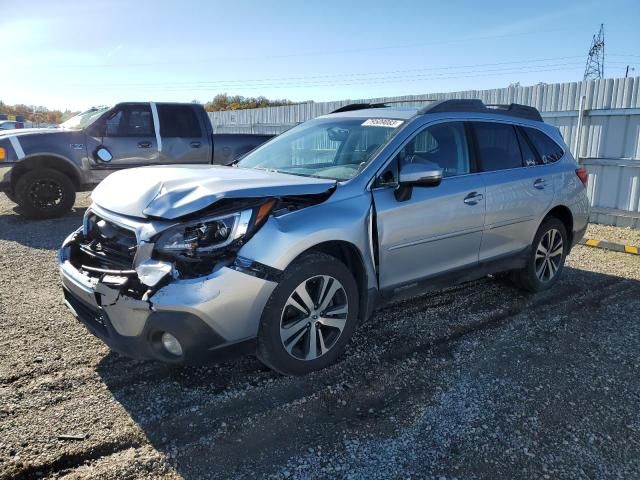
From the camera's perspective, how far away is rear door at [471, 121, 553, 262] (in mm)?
4379

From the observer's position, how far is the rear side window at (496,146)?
440cm

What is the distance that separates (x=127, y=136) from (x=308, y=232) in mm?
7103

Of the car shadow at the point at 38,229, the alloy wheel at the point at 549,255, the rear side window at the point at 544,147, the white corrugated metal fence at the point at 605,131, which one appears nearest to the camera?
the rear side window at the point at 544,147

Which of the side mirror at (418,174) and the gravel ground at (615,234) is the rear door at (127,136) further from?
the gravel ground at (615,234)

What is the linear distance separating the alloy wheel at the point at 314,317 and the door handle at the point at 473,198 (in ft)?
4.74

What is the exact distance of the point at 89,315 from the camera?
311 centimetres

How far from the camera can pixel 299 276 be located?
3.08m

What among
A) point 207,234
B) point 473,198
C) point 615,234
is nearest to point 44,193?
point 207,234

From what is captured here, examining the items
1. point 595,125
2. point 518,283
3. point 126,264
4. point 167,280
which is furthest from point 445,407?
point 595,125

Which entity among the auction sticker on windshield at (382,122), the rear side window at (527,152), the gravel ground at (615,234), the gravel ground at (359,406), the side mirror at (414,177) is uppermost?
the auction sticker on windshield at (382,122)

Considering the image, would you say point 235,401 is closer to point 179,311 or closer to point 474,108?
point 179,311

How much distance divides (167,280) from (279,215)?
0.76m

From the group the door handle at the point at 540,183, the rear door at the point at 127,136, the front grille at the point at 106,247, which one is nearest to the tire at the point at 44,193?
the rear door at the point at 127,136

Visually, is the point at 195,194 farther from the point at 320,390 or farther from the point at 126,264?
the point at 320,390
